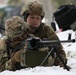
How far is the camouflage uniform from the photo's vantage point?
18.4ft

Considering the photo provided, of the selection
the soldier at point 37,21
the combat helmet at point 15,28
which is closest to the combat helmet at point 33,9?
the soldier at point 37,21

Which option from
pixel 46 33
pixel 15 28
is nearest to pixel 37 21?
pixel 46 33

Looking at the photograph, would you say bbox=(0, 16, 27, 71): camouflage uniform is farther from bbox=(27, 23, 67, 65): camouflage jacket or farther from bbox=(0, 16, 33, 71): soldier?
bbox=(27, 23, 67, 65): camouflage jacket

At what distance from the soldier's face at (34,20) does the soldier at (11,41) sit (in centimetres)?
28

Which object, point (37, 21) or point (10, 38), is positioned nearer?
point (10, 38)

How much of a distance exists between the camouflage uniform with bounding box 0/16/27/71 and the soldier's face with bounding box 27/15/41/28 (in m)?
0.29

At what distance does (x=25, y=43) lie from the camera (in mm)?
5430

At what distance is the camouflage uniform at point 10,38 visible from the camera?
561 cm

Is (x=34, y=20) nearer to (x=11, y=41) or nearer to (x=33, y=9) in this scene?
(x=33, y=9)

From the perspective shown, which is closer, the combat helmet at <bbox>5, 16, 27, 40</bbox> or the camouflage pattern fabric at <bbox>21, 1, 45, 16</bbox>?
the combat helmet at <bbox>5, 16, 27, 40</bbox>

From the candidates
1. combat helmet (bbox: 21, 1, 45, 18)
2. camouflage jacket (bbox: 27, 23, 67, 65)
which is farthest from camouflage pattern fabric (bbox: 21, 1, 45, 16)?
camouflage jacket (bbox: 27, 23, 67, 65)

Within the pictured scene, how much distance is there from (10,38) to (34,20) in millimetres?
455

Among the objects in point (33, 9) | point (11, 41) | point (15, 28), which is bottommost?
point (11, 41)

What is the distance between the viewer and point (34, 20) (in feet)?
19.7
